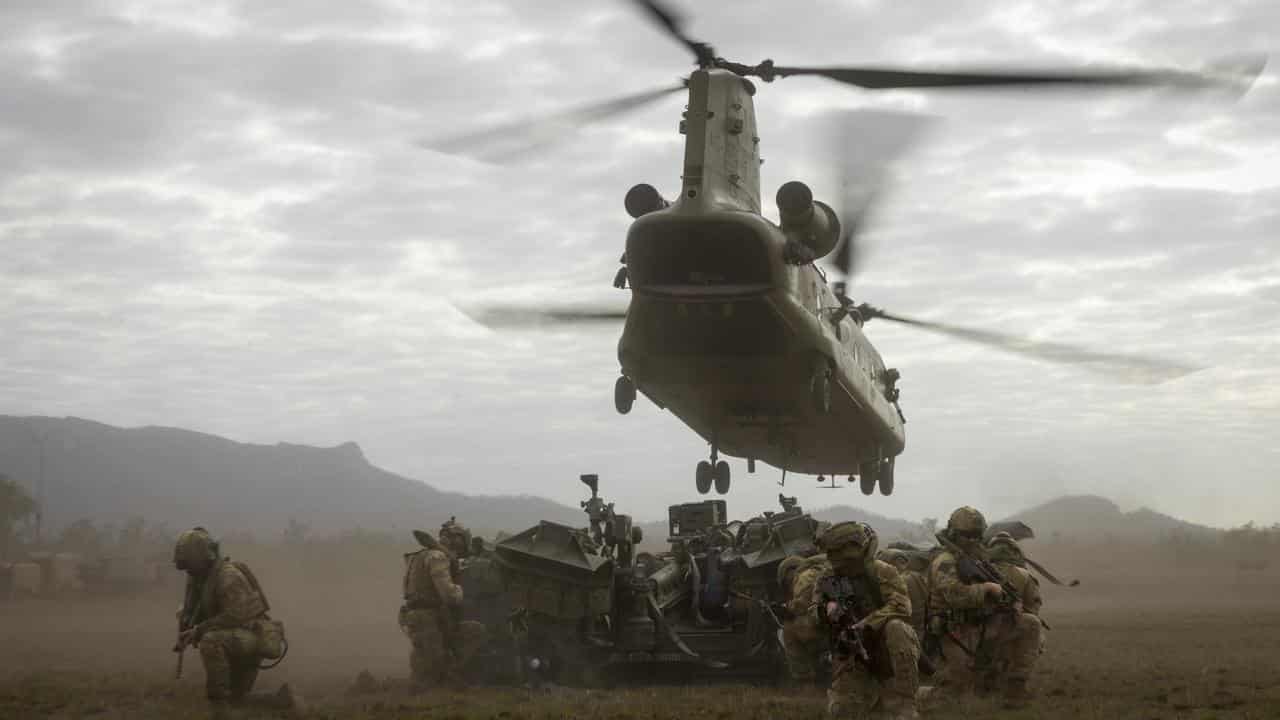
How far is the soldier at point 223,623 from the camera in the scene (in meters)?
11.4

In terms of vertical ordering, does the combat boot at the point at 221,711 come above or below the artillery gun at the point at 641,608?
below

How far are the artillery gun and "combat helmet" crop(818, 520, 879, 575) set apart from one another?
191 inches

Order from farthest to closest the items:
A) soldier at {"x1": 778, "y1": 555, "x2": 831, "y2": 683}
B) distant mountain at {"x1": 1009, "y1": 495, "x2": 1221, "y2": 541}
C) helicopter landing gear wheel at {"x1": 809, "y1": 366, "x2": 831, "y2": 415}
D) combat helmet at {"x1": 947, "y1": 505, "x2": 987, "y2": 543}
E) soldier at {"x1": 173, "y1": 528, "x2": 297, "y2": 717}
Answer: distant mountain at {"x1": 1009, "y1": 495, "x2": 1221, "y2": 541}
helicopter landing gear wheel at {"x1": 809, "y1": 366, "x2": 831, "y2": 415}
soldier at {"x1": 173, "y1": 528, "x2": 297, "y2": 717}
combat helmet at {"x1": 947, "y1": 505, "x2": 987, "y2": 543}
soldier at {"x1": 778, "y1": 555, "x2": 831, "y2": 683}

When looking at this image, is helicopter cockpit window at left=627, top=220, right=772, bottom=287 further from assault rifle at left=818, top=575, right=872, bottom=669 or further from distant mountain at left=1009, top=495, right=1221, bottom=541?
distant mountain at left=1009, top=495, right=1221, bottom=541

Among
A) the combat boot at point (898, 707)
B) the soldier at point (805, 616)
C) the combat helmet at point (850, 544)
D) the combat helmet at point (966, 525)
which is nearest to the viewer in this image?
the combat boot at point (898, 707)

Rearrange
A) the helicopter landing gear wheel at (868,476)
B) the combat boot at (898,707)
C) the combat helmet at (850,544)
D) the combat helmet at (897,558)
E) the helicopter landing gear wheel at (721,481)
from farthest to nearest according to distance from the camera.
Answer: the helicopter landing gear wheel at (868,476) < the helicopter landing gear wheel at (721,481) < the combat helmet at (897,558) < the combat helmet at (850,544) < the combat boot at (898,707)

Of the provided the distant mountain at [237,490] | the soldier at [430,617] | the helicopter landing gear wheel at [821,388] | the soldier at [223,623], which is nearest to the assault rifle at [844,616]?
the soldier at [223,623]

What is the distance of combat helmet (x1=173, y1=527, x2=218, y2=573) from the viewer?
11445mm

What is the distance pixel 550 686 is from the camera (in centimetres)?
1335

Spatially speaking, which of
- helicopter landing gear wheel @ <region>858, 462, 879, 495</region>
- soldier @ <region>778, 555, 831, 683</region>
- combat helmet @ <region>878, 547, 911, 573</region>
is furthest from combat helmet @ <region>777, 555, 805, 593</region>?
helicopter landing gear wheel @ <region>858, 462, 879, 495</region>

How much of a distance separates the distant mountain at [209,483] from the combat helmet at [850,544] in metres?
110

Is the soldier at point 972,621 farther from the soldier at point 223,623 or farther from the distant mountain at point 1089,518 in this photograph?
the distant mountain at point 1089,518

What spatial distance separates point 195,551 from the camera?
11.5 meters

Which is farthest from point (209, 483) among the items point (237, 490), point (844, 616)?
point (844, 616)
